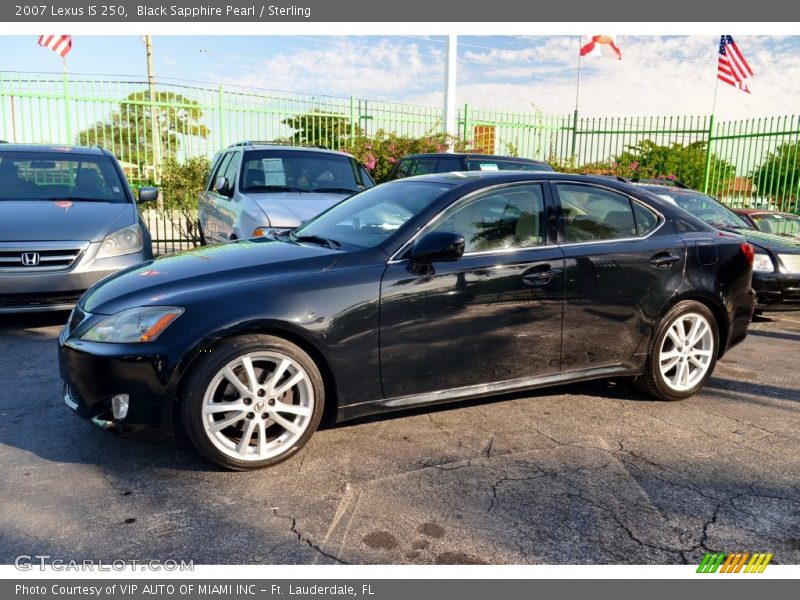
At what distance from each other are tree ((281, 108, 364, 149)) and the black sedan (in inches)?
429

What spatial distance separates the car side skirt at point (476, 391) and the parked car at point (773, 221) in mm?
6202

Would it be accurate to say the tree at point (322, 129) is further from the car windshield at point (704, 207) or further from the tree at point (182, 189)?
the car windshield at point (704, 207)

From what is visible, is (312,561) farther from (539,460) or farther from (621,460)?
(621,460)

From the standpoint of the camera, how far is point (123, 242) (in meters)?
6.33

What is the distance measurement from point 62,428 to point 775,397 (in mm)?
4838

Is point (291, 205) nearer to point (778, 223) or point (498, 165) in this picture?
point (498, 165)

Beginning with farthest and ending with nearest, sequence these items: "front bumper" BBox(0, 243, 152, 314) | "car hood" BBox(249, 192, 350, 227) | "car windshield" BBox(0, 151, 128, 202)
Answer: "car windshield" BBox(0, 151, 128, 202)
"car hood" BBox(249, 192, 350, 227)
"front bumper" BBox(0, 243, 152, 314)

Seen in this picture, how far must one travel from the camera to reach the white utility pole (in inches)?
601

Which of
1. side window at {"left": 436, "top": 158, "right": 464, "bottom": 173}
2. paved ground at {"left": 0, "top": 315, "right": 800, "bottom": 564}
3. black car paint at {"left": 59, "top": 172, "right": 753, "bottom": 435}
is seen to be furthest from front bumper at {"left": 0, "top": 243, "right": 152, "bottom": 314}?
side window at {"left": 436, "top": 158, "right": 464, "bottom": 173}

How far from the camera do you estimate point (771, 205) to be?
14.4 m

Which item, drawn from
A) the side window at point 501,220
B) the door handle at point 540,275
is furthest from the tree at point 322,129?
the door handle at point 540,275

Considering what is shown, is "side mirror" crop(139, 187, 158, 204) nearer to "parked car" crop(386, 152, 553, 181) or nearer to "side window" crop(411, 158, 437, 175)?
"parked car" crop(386, 152, 553, 181)

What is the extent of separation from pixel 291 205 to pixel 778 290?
5.31 meters

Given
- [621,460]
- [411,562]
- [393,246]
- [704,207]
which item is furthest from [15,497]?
[704,207]
